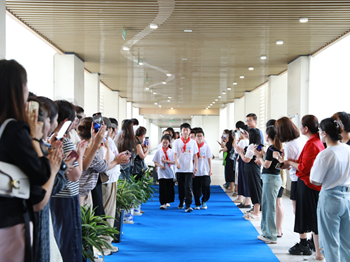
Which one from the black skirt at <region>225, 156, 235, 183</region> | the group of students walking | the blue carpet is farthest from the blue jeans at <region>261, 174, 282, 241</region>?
the black skirt at <region>225, 156, 235, 183</region>

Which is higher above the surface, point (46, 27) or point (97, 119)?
point (46, 27)

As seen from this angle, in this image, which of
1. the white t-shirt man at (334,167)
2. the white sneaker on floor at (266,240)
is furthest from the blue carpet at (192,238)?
the white t-shirt man at (334,167)

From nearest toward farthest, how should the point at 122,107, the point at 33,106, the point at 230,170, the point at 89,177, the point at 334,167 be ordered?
the point at 33,106 < the point at 334,167 < the point at 89,177 < the point at 230,170 < the point at 122,107

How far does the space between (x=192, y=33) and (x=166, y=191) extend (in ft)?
11.2

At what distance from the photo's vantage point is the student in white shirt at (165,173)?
7078 millimetres

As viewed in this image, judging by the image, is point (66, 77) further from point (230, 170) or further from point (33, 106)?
point (33, 106)

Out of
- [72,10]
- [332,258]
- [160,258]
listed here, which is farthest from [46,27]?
[332,258]

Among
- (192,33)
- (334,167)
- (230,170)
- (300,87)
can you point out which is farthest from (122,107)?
(334,167)

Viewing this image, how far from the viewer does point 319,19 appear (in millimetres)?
6020

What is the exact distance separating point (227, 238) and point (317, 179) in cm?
218

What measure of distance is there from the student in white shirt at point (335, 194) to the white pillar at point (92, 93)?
30.5 feet

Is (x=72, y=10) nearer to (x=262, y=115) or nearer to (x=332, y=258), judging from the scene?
(x=332, y=258)

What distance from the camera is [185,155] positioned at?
22.5ft

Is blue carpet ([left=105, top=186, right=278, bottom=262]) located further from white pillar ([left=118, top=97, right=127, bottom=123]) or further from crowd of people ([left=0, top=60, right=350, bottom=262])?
white pillar ([left=118, top=97, right=127, bottom=123])
